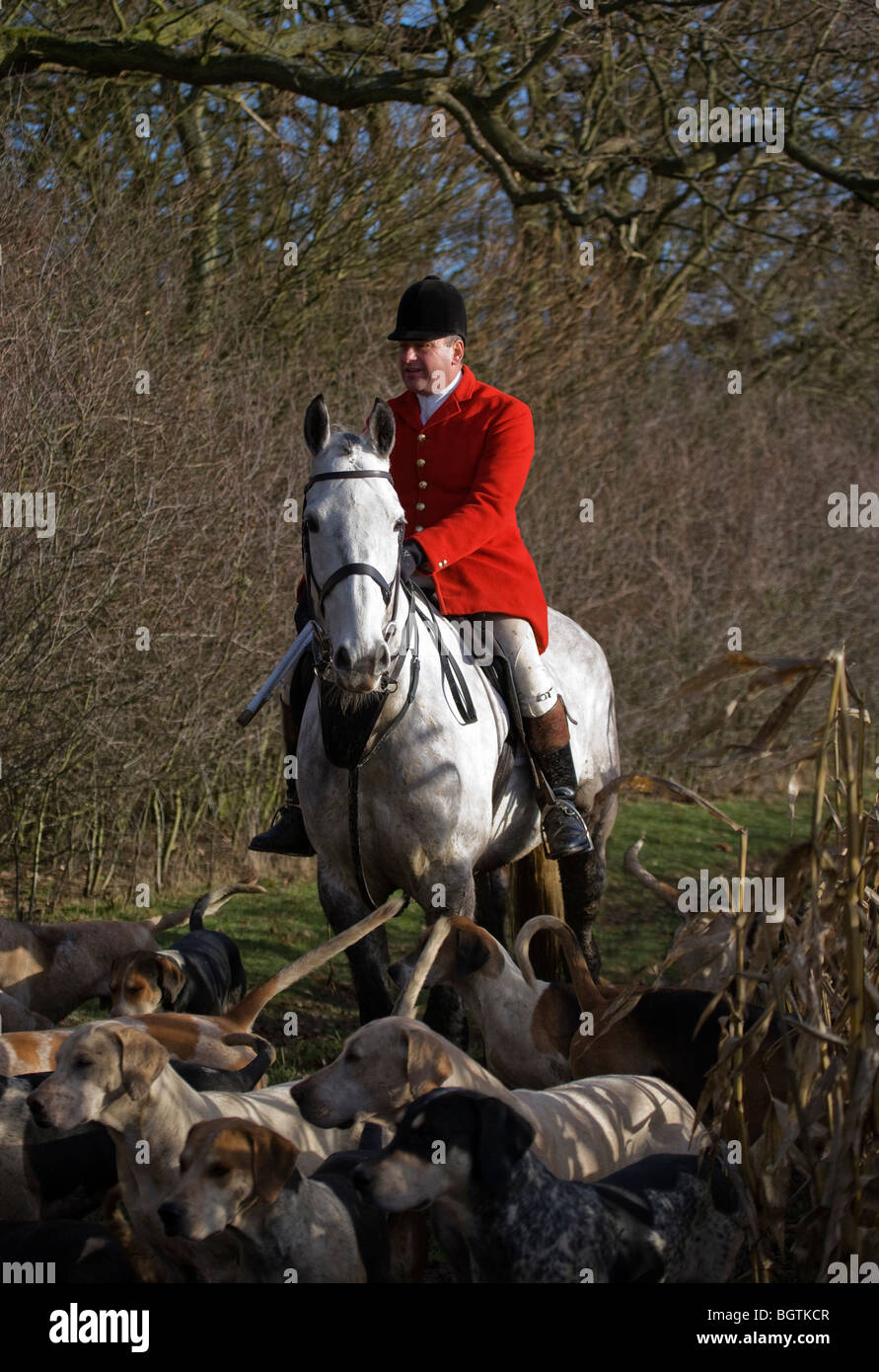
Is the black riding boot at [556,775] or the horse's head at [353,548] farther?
the black riding boot at [556,775]

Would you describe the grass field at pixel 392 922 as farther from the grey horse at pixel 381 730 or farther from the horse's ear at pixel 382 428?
the horse's ear at pixel 382 428

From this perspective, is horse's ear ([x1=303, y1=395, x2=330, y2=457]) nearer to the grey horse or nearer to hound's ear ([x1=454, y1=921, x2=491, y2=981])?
the grey horse

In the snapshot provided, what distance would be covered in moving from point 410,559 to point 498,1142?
2.28 metres

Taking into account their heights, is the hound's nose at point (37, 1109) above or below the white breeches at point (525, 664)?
below

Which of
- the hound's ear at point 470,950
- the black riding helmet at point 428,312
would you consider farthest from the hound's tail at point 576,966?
the black riding helmet at point 428,312

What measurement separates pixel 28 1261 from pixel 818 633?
1374cm

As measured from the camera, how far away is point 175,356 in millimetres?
9070

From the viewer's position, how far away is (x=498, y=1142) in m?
2.97

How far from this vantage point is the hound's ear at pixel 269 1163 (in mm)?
3092

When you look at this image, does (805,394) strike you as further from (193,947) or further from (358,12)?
(193,947)

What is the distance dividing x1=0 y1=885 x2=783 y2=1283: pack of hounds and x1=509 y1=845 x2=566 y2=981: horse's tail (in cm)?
148

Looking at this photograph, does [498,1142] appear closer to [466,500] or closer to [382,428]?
[382,428]
